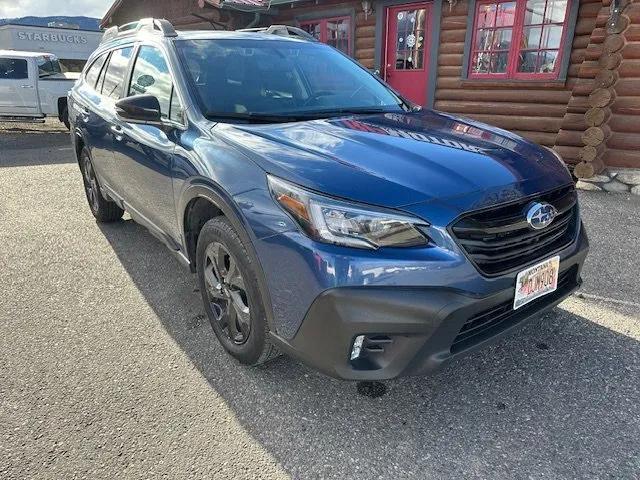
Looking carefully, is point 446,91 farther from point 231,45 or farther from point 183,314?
point 183,314

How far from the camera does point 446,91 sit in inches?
329

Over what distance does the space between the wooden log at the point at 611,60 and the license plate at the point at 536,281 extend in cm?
478

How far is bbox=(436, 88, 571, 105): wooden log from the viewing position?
7.16 meters

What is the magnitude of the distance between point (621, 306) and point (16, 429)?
3547 millimetres

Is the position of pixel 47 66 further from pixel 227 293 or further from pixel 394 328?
pixel 394 328

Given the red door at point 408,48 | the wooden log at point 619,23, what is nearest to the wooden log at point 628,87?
the wooden log at point 619,23

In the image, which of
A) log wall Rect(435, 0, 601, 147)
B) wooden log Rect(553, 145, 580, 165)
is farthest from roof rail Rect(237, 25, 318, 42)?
log wall Rect(435, 0, 601, 147)

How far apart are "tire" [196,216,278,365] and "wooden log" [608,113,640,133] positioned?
18.6 ft

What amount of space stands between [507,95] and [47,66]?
11.6 meters

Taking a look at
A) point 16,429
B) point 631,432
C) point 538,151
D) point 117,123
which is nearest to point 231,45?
point 117,123

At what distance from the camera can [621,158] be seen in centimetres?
599

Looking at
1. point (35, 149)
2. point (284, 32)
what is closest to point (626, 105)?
point (284, 32)

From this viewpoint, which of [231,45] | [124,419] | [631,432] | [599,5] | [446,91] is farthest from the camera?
[446,91]

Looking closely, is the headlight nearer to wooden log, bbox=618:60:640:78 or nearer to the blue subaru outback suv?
the blue subaru outback suv
